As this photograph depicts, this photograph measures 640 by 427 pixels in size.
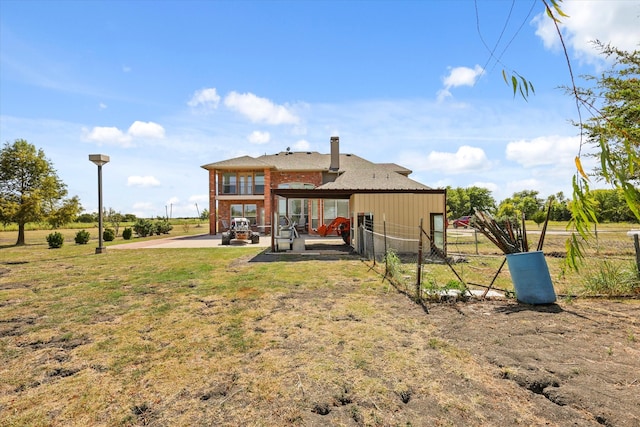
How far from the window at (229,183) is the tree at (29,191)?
10716 millimetres

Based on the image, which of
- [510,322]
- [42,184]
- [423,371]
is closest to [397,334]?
[423,371]

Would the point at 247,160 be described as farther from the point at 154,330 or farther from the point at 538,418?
the point at 538,418

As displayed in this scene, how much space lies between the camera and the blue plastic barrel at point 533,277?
234 inches

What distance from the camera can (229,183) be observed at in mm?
28094

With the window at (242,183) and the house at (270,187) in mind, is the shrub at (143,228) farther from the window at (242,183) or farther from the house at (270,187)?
the window at (242,183)

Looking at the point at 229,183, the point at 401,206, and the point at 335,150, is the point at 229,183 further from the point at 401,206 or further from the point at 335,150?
the point at 401,206

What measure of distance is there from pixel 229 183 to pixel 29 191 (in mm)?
13726

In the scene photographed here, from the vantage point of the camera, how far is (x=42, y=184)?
76.5 ft

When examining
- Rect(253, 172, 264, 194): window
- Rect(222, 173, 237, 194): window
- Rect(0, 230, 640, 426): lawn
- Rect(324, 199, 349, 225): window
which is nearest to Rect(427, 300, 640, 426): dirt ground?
Rect(0, 230, 640, 426): lawn

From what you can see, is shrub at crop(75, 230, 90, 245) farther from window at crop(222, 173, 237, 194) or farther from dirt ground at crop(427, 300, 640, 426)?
dirt ground at crop(427, 300, 640, 426)

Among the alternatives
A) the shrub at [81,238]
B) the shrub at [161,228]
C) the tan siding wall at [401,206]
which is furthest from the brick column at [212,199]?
the tan siding wall at [401,206]

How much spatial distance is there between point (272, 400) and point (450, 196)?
219ft

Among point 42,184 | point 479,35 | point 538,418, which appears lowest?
point 538,418

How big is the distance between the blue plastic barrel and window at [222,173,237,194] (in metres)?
24.7
